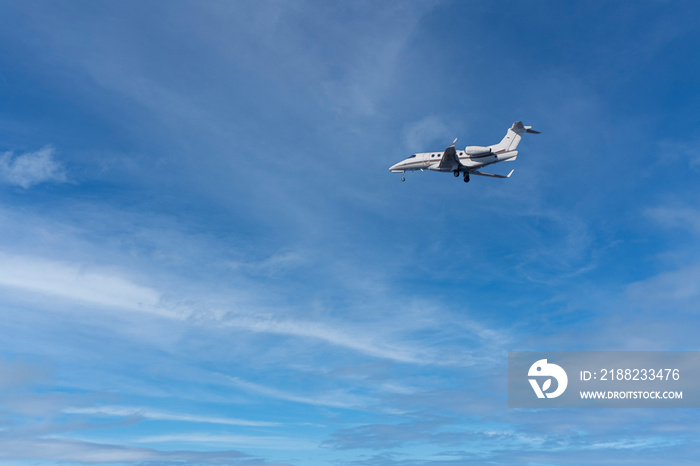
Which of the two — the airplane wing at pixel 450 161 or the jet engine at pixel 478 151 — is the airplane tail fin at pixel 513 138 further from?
the airplane wing at pixel 450 161

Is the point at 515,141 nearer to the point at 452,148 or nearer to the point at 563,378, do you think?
the point at 452,148

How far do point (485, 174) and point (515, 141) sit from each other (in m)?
11.1

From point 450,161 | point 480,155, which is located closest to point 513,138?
point 480,155

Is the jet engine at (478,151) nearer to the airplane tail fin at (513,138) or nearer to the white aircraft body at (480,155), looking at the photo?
the white aircraft body at (480,155)

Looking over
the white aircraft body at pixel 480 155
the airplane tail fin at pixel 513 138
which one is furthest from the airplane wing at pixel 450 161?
the airplane tail fin at pixel 513 138

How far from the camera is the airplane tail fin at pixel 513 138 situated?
105m

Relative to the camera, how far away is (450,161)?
104125mm

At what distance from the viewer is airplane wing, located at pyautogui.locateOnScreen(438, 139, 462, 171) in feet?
331

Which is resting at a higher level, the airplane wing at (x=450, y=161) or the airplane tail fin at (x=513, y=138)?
the airplane tail fin at (x=513, y=138)

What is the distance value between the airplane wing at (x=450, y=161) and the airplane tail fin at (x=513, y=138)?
1154 centimetres

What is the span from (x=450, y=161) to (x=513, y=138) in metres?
17.9

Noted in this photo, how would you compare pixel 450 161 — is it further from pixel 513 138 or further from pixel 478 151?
pixel 513 138

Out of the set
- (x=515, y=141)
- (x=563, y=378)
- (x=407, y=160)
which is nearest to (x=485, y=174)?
(x=515, y=141)

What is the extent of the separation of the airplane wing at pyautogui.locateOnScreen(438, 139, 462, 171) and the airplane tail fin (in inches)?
454
